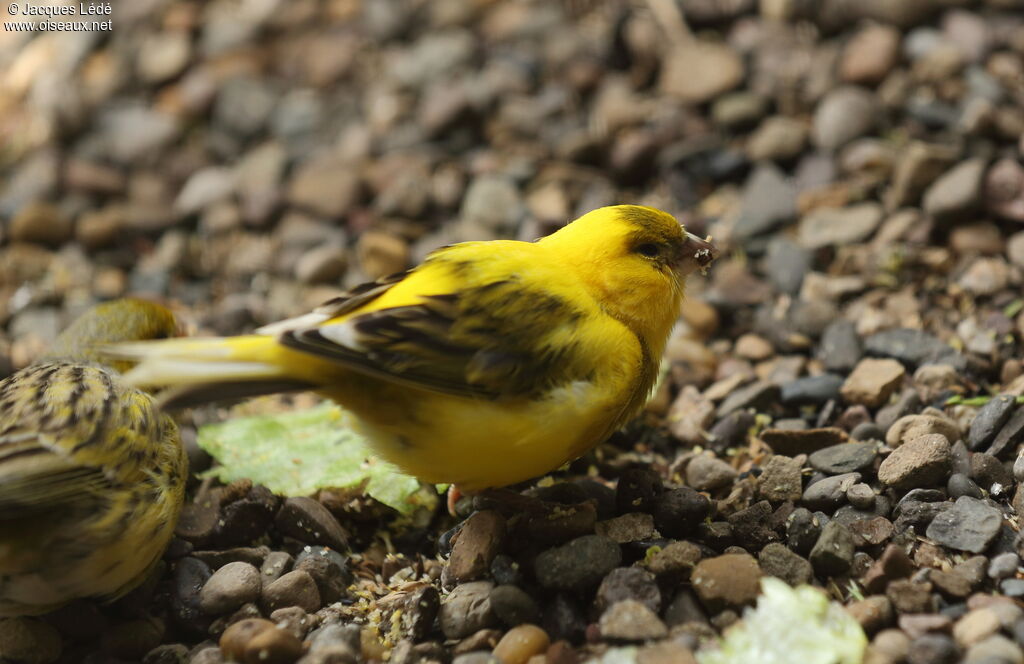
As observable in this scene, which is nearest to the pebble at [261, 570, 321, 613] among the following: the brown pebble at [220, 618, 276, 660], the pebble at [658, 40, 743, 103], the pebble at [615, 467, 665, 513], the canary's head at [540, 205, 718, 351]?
the brown pebble at [220, 618, 276, 660]

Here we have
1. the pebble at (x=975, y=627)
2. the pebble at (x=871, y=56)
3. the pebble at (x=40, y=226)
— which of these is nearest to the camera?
the pebble at (x=975, y=627)

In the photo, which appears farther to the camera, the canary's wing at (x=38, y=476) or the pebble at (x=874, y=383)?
the pebble at (x=874, y=383)

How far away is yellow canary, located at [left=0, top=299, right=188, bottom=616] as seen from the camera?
304 centimetres

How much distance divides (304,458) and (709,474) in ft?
5.41

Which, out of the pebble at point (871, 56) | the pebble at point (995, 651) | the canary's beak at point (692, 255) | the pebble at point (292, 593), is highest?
the pebble at point (871, 56)

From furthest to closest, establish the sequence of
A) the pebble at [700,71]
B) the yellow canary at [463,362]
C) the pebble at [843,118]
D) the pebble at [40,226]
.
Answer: the pebble at [40,226]
the pebble at [700,71]
the pebble at [843,118]
the yellow canary at [463,362]

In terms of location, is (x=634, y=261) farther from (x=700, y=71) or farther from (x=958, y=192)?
(x=700, y=71)

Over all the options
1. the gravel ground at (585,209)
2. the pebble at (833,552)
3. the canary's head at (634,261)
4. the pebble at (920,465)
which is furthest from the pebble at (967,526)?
the canary's head at (634,261)

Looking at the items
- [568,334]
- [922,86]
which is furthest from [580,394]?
[922,86]

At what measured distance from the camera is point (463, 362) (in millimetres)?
3166

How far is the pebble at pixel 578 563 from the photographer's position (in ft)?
10.3

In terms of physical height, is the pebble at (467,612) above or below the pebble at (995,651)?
below

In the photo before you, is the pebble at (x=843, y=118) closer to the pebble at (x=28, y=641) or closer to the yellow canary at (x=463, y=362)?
the yellow canary at (x=463, y=362)

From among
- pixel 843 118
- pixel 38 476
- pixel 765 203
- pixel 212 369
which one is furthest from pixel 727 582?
pixel 843 118
